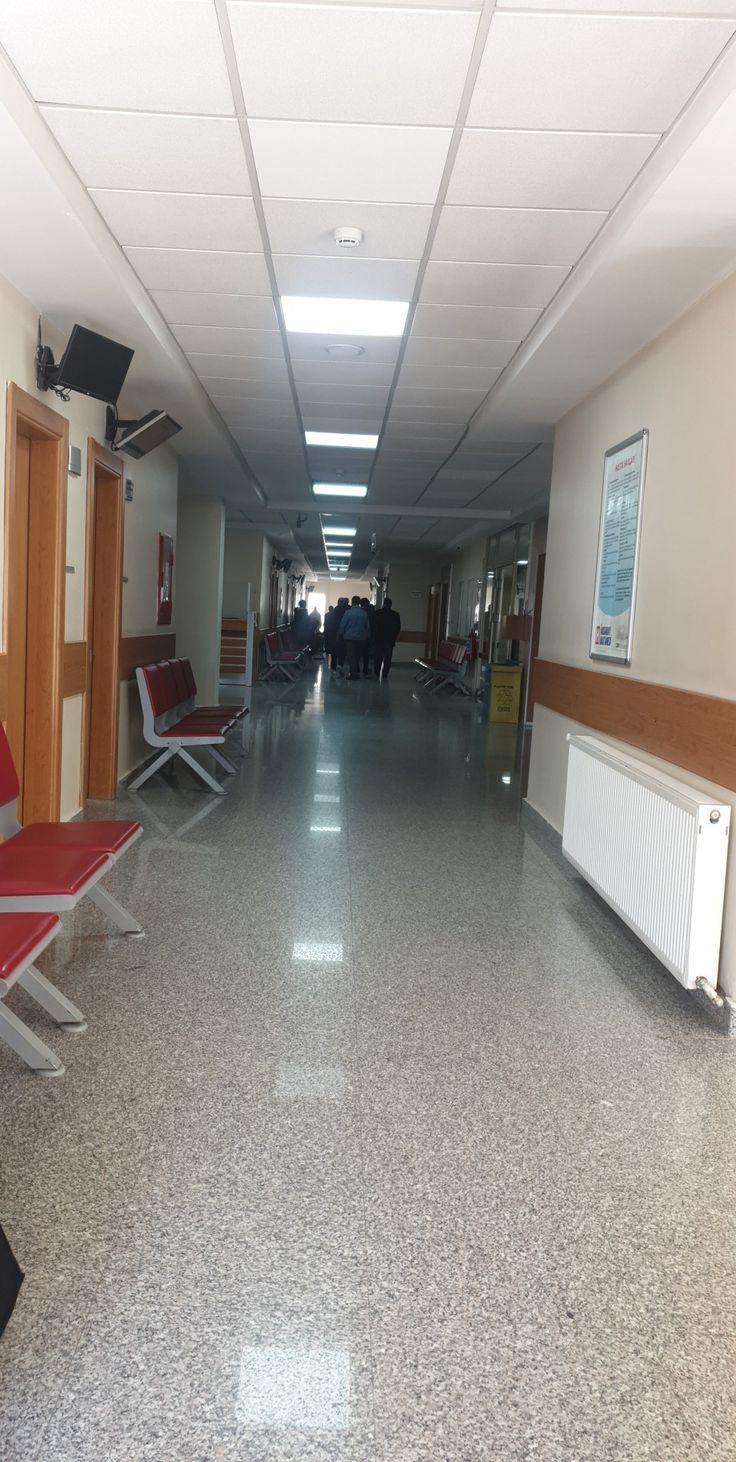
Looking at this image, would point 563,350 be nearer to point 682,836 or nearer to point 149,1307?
point 682,836

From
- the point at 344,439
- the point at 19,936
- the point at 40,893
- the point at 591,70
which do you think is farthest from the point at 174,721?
the point at 591,70

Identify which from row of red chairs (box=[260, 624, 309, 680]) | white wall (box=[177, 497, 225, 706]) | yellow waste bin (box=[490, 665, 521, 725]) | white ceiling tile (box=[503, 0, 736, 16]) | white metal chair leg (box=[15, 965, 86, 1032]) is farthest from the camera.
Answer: row of red chairs (box=[260, 624, 309, 680])

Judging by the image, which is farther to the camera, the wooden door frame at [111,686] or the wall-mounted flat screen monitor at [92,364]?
the wooden door frame at [111,686]

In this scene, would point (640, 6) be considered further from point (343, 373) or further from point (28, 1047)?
point (343, 373)

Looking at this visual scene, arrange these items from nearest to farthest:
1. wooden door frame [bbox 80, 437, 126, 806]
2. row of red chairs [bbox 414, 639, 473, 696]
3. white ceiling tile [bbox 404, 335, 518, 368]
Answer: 1. white ceiling tile [bbox 404, 335, 518, 368]
2. wooden door frame [bbox 80, 437, 126, 806]
3. row of red chairs [bbox 414, 639, 473, 696]

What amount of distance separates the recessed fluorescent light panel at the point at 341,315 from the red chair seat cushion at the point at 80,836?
7.82ft

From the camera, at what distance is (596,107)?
106 inches

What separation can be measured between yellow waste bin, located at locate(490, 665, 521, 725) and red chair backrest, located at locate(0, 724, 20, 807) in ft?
29.8

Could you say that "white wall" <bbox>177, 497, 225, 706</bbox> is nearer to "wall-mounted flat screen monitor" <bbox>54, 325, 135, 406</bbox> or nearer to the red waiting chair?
"wall-mounted flat screen monitor" <bbox>54, 325, 135, 406</bbox>

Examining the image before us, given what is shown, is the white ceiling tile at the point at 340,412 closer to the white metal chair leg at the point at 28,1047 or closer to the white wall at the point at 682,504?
the white wall at the point at 682,504

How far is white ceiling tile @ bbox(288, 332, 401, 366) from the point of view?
5.02 m

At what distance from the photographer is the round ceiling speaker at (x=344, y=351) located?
5145 millimetres

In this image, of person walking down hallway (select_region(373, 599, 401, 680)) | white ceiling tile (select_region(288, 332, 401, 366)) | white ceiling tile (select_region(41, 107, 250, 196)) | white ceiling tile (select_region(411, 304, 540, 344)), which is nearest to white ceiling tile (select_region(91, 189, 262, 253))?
white ceiling tile (select_region(41, 107, 250, 196))

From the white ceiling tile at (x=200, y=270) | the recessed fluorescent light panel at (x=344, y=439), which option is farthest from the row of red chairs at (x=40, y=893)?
the recessed fluorescent light panel at (x=344, y=439)
